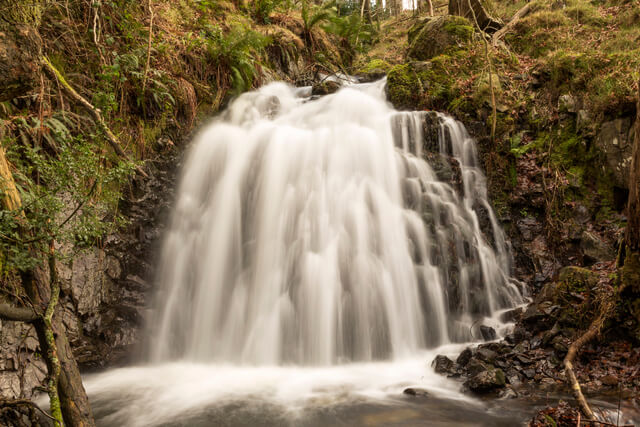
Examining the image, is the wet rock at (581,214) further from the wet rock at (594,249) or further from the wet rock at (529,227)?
the wet rock at (529,227)

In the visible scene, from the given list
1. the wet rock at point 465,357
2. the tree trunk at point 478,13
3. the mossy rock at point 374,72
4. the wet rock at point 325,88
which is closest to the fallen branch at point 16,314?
the wet rock at point 465,357

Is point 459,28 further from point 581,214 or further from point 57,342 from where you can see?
point 57,342

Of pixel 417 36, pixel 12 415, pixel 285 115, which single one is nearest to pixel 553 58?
pixel 417 36

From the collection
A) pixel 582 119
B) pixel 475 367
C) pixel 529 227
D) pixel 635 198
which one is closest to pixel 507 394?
pixel 475 367

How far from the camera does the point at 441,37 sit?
949cm

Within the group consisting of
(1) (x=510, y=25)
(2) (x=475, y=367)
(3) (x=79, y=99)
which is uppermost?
(1) (x=510, y=25)

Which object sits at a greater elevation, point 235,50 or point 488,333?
point 235,50

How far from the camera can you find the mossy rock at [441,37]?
9328 millimetres

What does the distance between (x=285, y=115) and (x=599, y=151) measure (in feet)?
21.4

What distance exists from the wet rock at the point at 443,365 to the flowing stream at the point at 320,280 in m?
0.12

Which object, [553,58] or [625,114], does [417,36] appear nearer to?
[553,58]

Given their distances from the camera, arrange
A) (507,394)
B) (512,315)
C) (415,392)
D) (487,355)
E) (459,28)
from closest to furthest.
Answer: (507,394), (415,392), (487,355), (512,315), (459,28)

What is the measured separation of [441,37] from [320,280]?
775 centimetres

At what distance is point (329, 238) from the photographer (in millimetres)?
5914
